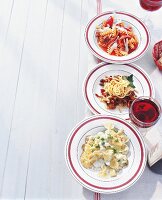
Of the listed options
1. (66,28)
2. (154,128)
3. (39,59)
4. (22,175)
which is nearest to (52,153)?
(22,175)

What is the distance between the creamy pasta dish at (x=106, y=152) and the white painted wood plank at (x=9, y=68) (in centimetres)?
48

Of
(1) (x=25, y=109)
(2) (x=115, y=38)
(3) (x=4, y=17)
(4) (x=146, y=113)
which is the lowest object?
(4) (x=146, y=113)

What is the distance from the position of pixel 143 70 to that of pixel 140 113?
0.72ft

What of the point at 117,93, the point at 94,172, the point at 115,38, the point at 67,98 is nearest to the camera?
the point at 94,172

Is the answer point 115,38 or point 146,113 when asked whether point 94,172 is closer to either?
point 146,113

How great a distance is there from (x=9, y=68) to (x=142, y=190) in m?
0.92

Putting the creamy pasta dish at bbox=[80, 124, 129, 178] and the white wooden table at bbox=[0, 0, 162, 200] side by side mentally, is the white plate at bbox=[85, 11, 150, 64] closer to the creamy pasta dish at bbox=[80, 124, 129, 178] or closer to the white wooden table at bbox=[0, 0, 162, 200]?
the white wooden table at bbox=[0, 0, 162, 200]

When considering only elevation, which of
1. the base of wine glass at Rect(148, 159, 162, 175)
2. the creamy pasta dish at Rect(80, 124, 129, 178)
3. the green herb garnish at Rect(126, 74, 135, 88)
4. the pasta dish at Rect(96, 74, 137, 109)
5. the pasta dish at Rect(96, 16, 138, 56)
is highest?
the pasta dish at Rect(96, 16, 138, 56)

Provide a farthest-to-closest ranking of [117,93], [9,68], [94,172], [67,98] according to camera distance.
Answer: [9,68], [67,98], [117,93], [94,172]

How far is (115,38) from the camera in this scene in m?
1.32

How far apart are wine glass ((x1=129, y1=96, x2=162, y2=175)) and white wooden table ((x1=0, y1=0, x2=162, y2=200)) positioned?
0.47 feet

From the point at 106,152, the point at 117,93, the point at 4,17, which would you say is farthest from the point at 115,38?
the point at 4,17

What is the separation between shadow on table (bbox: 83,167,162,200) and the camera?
103cm

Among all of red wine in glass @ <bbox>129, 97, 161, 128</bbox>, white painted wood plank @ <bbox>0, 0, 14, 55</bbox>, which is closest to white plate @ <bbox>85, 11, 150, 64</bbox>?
red wine in glass @ <bbox>129, 97, 161, 128</bbox>
